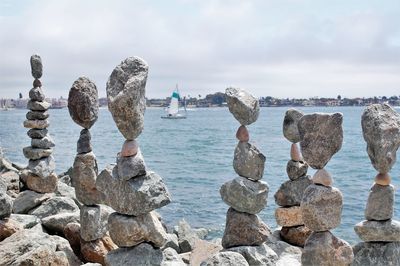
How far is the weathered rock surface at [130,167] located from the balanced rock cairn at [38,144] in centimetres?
652

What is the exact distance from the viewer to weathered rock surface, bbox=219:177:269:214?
→ 7324mm

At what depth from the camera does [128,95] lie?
6168 millimetres

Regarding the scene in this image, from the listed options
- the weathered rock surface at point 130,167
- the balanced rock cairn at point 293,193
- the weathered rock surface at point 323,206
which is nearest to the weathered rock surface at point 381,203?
the weathered rock surface at point 323,206

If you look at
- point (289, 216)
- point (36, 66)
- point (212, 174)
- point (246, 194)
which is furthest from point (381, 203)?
point (212, 174)

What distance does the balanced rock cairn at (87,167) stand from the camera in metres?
7.72

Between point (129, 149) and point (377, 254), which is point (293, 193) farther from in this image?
point (129, 149)

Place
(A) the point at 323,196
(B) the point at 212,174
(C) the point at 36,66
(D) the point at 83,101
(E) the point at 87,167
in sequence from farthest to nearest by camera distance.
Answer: (B) the point at 212,174, (C) the point at 36,66, (E) the point at 87,167, (D) the point at 83,101, (A) the point at 323,196

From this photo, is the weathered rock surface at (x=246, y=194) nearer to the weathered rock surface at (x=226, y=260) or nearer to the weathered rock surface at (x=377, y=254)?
the weathered rock surface at (x=226, y=260)

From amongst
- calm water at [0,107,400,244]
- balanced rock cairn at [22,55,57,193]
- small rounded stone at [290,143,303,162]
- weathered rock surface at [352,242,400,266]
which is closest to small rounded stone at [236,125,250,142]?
calm water at [0,107,400,244]

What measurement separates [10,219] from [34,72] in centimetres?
469

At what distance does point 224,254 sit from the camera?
616 centimetres

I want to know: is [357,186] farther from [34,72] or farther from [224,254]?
[224,254]

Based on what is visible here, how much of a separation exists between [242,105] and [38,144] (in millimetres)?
6853

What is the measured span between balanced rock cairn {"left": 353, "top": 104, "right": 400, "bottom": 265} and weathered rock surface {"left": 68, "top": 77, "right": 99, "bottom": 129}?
3631 mm
